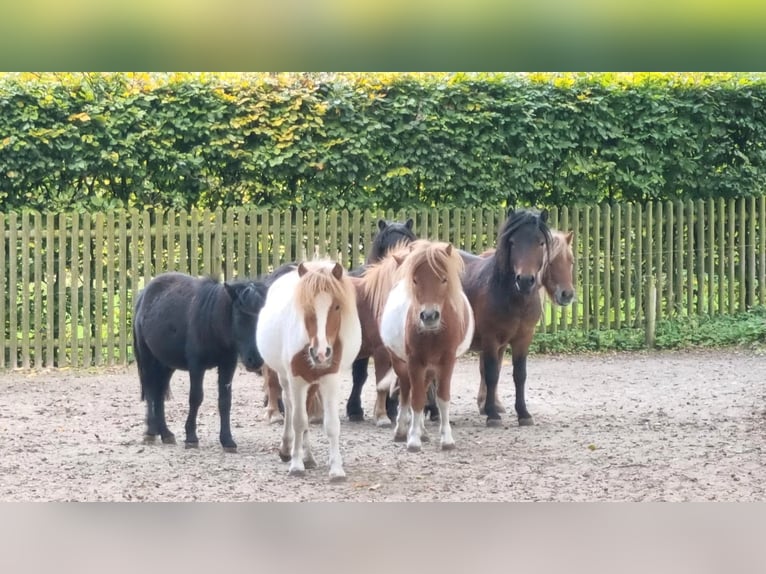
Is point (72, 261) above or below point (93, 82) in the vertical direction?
below

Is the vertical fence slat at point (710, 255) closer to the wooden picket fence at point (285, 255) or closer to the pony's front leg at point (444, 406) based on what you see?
the wooden picket fence at point (285, 255)

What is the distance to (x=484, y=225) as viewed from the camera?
1200cm

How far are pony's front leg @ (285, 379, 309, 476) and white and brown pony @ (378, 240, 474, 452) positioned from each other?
935mm

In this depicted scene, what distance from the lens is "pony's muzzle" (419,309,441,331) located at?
6.24m

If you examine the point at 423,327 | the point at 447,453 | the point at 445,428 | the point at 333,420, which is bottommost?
the point at 447,453

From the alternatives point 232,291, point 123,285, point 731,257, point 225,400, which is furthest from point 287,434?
point 731,257

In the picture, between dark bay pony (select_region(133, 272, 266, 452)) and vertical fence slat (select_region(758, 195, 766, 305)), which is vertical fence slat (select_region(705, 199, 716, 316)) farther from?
dark bay pony (select_region(133, 272, 266, 452))

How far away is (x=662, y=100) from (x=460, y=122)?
278 centimetres

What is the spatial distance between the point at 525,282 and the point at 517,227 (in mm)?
441

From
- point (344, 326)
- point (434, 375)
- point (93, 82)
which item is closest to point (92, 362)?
point (93, 82)

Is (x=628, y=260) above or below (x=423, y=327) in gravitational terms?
above

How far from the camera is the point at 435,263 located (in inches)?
247

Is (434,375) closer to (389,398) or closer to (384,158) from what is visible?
(389,398)

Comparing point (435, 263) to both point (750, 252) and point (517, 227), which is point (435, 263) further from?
point (750, 252)
